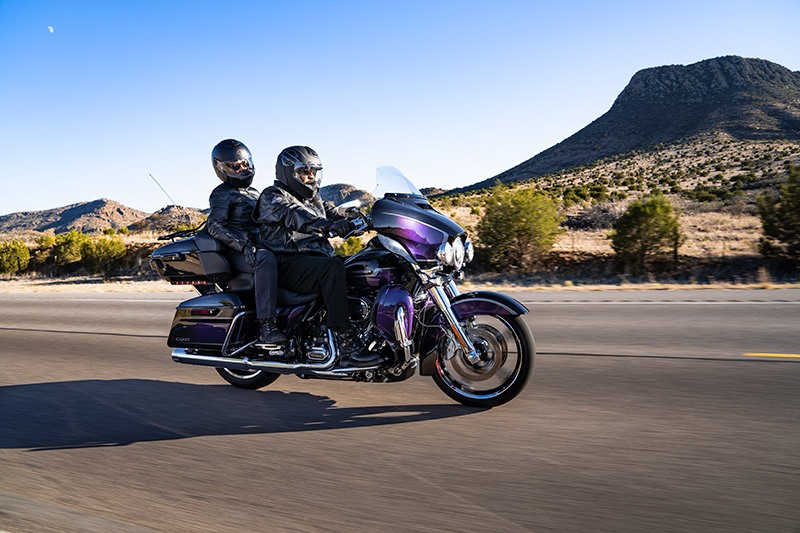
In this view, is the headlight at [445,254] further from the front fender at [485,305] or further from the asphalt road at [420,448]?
the asphalt road at [420,448]

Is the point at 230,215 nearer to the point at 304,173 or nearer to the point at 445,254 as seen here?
the point at 304,173

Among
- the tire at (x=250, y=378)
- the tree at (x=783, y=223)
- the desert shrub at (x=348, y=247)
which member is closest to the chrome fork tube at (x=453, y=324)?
the tire at (x=250, y=378)

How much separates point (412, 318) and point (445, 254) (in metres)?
0.58

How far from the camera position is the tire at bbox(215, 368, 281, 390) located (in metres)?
6.09

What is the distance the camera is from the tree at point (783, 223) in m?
17.8

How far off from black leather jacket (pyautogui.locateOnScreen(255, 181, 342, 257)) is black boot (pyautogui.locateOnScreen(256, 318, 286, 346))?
0.61 m

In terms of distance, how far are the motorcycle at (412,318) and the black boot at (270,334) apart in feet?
0.19

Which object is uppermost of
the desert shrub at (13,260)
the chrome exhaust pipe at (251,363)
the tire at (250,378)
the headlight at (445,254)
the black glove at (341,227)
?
the desert shrub at (13,260)

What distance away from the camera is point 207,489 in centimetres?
363

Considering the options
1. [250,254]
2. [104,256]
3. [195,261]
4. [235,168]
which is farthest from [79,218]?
[250,254]

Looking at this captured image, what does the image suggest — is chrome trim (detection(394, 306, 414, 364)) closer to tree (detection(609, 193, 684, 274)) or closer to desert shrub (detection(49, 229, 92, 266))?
tree (detection(609, 193, 684, 274))

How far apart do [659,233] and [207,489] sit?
17.7m

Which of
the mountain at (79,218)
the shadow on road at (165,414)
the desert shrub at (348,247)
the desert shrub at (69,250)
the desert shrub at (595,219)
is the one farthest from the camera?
the mountain at (79,218)

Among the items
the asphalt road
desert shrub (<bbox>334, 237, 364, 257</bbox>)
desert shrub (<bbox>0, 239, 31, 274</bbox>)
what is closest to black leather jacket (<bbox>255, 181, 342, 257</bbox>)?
the asphalt road
